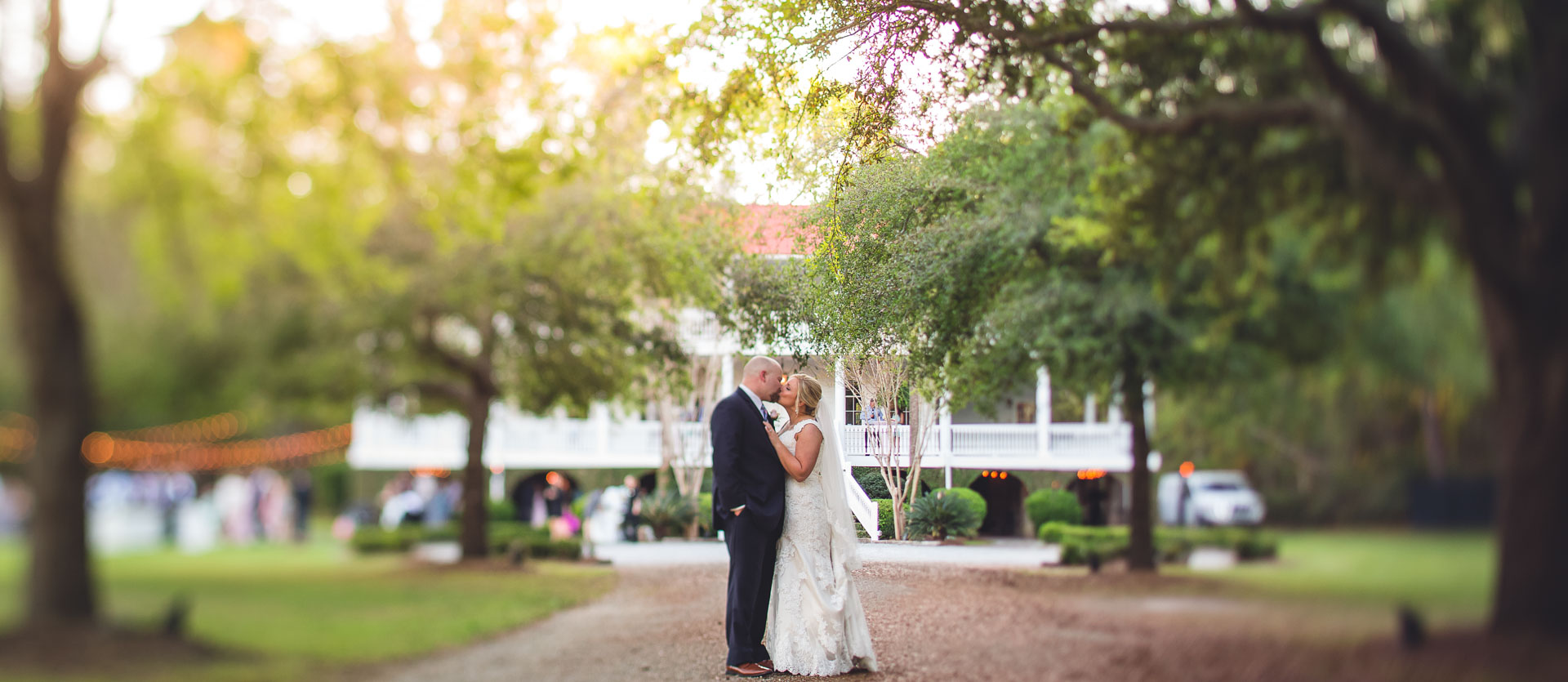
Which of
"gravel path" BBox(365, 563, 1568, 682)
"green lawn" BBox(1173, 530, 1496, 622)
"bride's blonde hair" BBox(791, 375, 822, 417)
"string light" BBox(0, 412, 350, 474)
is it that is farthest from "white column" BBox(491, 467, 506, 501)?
"green lawn" BBox(1173, 530, 1496, 622)

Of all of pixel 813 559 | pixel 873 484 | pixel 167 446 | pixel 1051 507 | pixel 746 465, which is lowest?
pixel 813 559

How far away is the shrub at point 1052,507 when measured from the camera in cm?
587

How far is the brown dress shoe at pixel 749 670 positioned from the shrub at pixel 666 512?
5.21 meters

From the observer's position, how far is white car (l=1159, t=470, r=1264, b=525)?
4500mm

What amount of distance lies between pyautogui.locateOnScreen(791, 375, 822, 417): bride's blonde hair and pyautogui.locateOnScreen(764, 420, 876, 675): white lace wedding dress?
99mm

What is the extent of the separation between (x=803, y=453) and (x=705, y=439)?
4934 millimetres

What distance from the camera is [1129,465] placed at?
18.0ft

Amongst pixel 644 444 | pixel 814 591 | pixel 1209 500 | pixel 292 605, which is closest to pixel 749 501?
pixel 814 591

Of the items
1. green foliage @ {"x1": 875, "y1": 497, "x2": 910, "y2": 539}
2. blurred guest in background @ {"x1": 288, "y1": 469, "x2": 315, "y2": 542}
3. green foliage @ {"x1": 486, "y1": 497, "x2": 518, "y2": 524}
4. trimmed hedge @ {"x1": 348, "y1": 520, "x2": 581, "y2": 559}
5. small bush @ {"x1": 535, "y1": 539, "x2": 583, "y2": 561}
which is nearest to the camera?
green foliage @ {"x1": 875, "y1": 497, "x2": 910, "y2": 539}

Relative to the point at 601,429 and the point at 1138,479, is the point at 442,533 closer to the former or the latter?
the point at 601,429

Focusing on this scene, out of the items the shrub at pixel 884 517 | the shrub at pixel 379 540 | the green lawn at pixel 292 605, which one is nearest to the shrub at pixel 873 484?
the shrub at pixel 884 517

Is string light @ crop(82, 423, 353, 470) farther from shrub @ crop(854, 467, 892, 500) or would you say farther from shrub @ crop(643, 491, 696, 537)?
Answer: shrub @ crop(643, 491, 696, 537)

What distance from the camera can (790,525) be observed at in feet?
19.5

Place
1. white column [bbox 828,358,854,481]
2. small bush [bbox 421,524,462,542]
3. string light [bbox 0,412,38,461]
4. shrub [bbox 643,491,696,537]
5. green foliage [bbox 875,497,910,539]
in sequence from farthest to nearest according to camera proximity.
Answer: small bush [bbox 421,524,462,542]
shrub [bbox 643,491,696,537]
white column [bbox 828,358,854,481]
green foliage [bbox 875,497,910,539]
string light [bbox 0,412,38,461]
